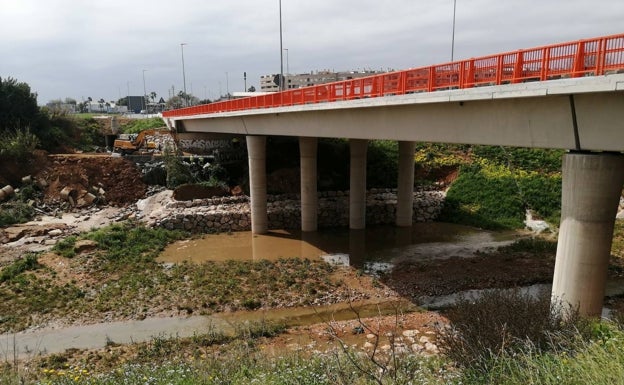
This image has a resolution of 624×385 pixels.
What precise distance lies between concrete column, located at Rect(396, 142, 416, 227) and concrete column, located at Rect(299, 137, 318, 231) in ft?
17.6

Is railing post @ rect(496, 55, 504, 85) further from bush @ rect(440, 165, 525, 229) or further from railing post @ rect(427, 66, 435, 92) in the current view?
bush @ rect(440, 165, 525, 229)

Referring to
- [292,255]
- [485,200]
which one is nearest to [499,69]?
[292,255]

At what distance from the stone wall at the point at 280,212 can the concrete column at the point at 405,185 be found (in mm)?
1036

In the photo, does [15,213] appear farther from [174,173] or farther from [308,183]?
[308,183]

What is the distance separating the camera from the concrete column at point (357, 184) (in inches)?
997

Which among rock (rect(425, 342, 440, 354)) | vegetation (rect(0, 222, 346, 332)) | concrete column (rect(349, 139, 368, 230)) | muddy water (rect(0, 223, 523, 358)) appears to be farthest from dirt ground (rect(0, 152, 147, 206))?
rock (rect(425, 342, 440, 354))

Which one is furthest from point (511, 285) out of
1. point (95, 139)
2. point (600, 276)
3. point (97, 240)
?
point (95, 139)

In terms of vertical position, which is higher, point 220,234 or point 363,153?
point 363,153

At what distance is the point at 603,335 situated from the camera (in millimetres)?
7453

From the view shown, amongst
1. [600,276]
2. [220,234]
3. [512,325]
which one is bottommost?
[220,234]

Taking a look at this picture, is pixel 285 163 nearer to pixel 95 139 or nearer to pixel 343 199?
pixel 343 199

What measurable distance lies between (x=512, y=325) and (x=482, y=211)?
20152 millimetres

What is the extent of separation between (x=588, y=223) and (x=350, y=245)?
15058 mm

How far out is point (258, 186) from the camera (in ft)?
83.7
